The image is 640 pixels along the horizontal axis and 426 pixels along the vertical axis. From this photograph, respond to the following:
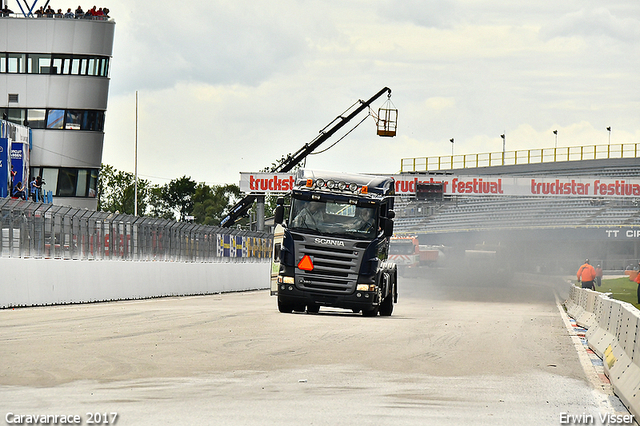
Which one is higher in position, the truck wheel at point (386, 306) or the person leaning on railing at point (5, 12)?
the person leaning on railing at point (5, 12)

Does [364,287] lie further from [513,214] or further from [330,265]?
[513,214]

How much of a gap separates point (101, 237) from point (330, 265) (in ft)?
32.6

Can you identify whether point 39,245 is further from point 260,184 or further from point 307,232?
point 260,184

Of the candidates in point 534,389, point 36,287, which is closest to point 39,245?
point 36,287

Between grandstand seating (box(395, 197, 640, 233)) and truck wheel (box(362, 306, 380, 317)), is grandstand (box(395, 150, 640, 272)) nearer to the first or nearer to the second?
grandstand seating (box(395, 197, 640, 233))

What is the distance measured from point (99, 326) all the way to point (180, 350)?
414 cm

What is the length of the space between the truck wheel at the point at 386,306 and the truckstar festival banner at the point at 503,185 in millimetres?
33347

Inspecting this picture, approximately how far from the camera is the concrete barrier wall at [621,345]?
8688 mm

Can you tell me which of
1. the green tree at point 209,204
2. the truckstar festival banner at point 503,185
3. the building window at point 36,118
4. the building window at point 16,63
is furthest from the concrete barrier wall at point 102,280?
the green tree at point 209,204

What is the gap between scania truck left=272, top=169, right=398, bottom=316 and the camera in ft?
63.1

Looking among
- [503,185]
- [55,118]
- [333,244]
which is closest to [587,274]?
[333,244]

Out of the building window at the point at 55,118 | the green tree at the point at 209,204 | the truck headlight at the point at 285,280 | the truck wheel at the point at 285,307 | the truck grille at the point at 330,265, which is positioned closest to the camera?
the truck grille at the point at 330,265

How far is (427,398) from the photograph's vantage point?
343 inches

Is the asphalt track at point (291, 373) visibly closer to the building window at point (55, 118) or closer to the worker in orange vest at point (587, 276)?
the worker in orange vest at point (587, 276)
